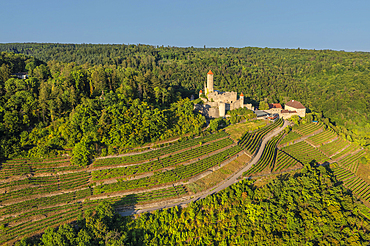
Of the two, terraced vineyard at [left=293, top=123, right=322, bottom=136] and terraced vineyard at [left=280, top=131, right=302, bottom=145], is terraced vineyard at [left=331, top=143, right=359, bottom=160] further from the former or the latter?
terraced vineyard at [left=280, top=131, right=302, bottom=145]

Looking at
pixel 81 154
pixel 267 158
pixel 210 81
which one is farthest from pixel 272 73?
pixel 81 154

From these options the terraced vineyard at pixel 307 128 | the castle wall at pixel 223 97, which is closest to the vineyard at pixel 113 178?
the terraced vineyard at pixel 307 128

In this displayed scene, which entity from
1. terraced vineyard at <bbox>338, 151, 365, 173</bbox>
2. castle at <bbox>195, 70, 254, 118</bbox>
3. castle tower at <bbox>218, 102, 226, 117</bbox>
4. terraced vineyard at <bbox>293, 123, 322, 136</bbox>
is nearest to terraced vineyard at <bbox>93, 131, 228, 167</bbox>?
castle at <bbox>195, 70, 254, 118</bbox>

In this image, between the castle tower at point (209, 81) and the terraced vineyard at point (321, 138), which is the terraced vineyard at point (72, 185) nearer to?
the castle tower at point (209, 81)

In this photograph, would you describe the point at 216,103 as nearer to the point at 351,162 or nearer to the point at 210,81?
the point at 210,81

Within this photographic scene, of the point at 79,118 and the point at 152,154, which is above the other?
the point at 79,118
